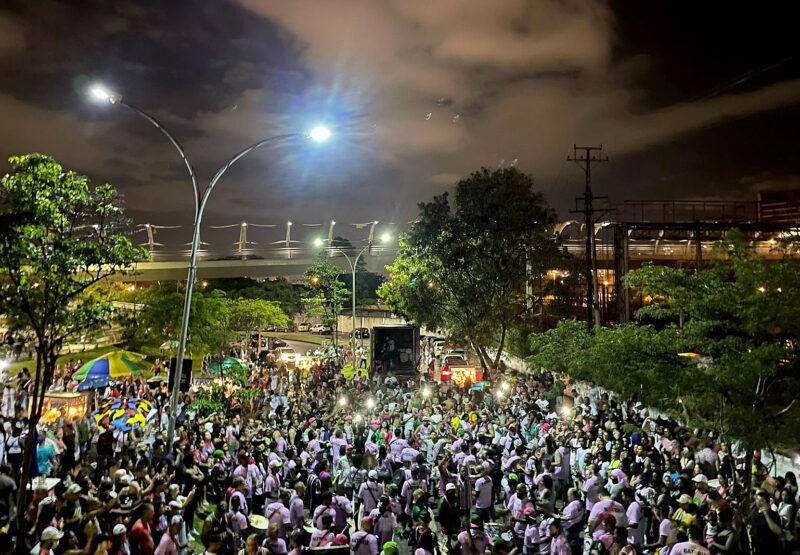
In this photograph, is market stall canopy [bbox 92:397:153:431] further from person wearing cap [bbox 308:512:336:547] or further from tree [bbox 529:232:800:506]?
tree [bbox 529:232:800:506]

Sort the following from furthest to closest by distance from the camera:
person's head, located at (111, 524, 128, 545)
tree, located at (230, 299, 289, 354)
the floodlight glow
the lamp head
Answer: tree, located at (230, 299, 289, 354)
the floodlight glow
the lamp head
person's head, located at (111, 524, 128, 545)

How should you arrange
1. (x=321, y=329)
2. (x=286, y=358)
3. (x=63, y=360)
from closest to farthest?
(x=63, y=360) < (x=286, y=358) < (x=321, y=329)

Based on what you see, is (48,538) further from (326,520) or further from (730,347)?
(730,347)

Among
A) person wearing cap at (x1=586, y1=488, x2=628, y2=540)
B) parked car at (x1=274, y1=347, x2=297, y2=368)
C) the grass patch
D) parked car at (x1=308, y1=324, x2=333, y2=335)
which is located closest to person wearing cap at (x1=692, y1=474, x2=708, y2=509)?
person wearing cap at (x1=586, y1=488, x2=628, y2=540)

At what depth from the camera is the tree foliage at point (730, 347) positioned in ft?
28.6

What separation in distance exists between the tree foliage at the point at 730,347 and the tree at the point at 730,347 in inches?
0.6

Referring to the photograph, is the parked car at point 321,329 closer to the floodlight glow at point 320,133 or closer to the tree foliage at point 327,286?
the tree foliage at point 327,286

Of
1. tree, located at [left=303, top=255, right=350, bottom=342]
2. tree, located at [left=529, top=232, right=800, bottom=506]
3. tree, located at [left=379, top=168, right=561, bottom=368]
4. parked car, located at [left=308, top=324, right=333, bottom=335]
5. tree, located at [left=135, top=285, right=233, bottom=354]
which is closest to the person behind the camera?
tree, located at [left=529, top=232, right=800, bottom=506]

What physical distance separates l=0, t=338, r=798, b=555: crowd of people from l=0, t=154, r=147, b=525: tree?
6.62ft

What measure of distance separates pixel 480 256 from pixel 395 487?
1426cm

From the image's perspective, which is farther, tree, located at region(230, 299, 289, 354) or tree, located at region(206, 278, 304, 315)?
tree, located at region(206, 278, 304, 315)

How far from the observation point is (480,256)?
79.3 ft

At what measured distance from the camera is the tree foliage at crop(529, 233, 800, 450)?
28.6 feet

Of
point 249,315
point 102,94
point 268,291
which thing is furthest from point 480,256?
point 268,291
